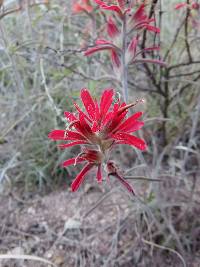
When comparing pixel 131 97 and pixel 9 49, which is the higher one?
pixel 9 49

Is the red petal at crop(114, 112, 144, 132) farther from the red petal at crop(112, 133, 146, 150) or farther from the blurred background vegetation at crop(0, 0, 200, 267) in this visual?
the blurred background vegetation at crop(0, 0, 200, 267)

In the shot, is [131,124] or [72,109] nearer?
[131,124]

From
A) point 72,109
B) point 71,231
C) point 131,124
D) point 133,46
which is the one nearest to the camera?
point 131,124

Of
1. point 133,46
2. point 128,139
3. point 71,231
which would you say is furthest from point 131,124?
point 71,231

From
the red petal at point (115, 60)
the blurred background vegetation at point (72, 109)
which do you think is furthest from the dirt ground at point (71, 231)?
the red petal at point (115, 60)

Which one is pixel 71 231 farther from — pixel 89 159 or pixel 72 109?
pixel 89 159

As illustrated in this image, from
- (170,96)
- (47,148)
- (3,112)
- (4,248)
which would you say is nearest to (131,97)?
(170,96)

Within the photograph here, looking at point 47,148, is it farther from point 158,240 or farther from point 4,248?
point 158,240

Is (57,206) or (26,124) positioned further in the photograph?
(26,124)

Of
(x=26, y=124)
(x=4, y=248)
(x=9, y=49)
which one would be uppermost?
(x=9, y=49)
